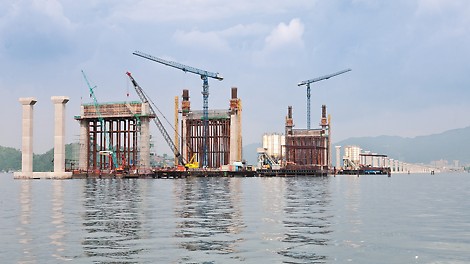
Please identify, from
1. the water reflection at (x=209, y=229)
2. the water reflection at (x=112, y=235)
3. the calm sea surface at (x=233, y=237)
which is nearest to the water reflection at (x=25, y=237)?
the calm sea surface at (x=233, y=237)

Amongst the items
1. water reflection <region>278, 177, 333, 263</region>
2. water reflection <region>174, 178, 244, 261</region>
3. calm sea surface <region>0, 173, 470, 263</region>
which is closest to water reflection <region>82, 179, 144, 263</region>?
calm sea surface <region>0, 173, 470, 263</region>

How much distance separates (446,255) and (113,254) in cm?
1823

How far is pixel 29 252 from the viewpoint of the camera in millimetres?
34406

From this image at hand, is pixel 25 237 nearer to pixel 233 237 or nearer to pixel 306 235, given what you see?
pixel 233 237

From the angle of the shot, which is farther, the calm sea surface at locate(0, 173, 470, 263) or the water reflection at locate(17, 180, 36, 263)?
the calm sea surface at locate(0, 173, 470, 263)

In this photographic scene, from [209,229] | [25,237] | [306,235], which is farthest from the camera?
[209,229]

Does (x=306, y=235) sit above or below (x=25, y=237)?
below

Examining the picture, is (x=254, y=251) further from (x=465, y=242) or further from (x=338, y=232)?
(x=465, y=242)

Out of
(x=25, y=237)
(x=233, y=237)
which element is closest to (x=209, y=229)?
(x=233, y=237)

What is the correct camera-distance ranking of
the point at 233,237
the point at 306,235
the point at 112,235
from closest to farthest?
the point at 233,237
the point at 112,235
the point at 306,235

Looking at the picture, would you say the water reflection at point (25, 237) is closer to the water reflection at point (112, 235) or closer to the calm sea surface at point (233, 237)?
the calm sea surface at point (233, 237)

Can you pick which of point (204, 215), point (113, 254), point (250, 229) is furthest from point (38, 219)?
point (113, 254)

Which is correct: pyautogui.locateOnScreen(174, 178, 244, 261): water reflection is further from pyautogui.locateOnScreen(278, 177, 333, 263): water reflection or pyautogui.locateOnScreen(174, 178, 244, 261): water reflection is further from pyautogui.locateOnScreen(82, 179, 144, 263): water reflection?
pyautogui.locateOnScreen(278, 177, 333, 263): water reflection

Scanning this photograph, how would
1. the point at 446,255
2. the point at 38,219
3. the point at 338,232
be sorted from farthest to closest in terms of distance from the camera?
the point at 38,219, the point at 338,232, the point at 446,255
